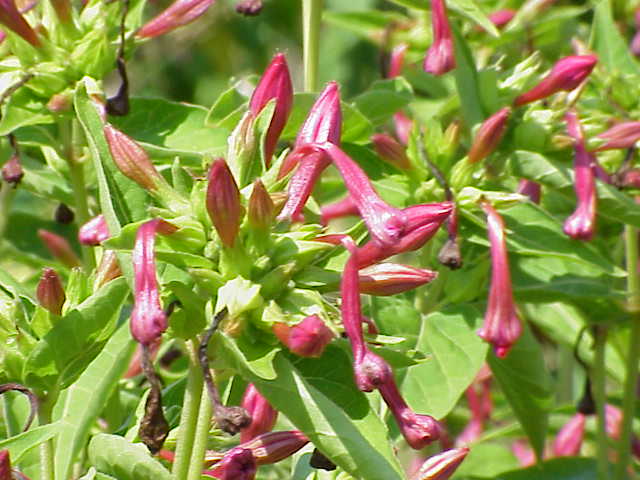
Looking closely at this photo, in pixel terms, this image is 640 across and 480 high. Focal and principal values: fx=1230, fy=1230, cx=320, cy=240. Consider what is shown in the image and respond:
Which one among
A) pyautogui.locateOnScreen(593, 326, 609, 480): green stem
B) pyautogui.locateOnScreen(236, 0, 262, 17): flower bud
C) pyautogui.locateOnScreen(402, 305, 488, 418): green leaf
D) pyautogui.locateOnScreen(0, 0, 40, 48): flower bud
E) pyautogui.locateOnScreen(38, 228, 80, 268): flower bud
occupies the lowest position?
pyautogui.locateOnScreen(593, 326, 609, 480): green stem

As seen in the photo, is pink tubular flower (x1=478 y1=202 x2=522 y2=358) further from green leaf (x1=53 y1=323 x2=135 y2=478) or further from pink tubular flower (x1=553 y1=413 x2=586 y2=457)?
pink tubular flower (x1=553 y1=413 x2=586 y2=457)

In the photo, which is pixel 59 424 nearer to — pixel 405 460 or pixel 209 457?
pixel 209 457

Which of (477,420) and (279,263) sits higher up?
(279,263)

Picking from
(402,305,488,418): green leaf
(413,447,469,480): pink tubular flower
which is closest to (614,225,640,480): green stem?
(402,305,488,418): green leaf

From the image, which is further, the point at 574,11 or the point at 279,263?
the point at 574,11

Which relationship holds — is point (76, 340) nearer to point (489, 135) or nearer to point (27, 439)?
point (27, 439)

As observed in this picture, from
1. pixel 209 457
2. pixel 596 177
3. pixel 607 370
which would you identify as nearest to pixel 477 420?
pixel 607 370

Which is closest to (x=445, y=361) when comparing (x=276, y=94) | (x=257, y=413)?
(x=257, y=413)
